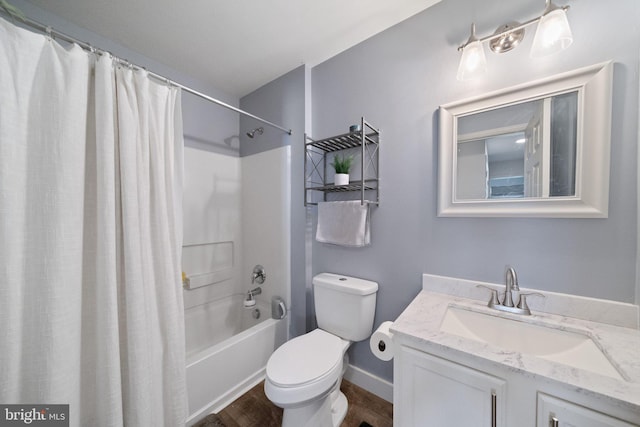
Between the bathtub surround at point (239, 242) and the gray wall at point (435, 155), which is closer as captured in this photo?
the gray wall at point (435, 155)

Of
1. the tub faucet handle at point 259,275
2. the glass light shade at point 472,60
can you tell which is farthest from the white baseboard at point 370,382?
the glass light shade at point 472,60

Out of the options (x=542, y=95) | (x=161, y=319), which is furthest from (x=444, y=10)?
(x=161, y=319)

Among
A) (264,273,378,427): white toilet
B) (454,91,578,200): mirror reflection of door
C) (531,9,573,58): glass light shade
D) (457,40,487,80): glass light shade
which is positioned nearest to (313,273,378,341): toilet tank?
(264,273,378,427): white toilet

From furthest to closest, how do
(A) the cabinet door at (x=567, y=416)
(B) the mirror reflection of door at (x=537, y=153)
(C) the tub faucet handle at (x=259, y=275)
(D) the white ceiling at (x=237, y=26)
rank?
(C) the tub faucet handle at (x=259, y=275) < (D) the white ceiling at (x=237, y=26) < (B) the mirror reflection of door at (x=537, y=153) < (A) the cabinet door at (x=567, y=416)

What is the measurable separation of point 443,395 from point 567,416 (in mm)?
300

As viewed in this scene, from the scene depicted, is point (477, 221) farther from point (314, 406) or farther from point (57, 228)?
point (57, 228)

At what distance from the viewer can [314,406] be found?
1.06 m

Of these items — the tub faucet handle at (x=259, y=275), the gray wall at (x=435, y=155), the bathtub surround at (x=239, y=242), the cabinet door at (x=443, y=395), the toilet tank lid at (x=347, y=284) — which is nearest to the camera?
the cabinet door at (x=443, y=395)

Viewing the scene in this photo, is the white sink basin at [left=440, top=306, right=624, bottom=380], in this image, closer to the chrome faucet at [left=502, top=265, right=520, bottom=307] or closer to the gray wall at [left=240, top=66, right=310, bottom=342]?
the chrome faucet at [left=502, top=265, right=520, bottom=307]

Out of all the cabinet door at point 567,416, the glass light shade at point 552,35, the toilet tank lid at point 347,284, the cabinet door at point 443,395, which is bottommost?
the cabinet door at point 443,395

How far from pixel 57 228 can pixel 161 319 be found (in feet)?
1.72

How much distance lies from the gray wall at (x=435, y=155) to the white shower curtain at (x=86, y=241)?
1037 millimetres

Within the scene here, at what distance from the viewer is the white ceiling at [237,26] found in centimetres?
119

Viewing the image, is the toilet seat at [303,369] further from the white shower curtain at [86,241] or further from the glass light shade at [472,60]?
the glass light shade at [472,60]
